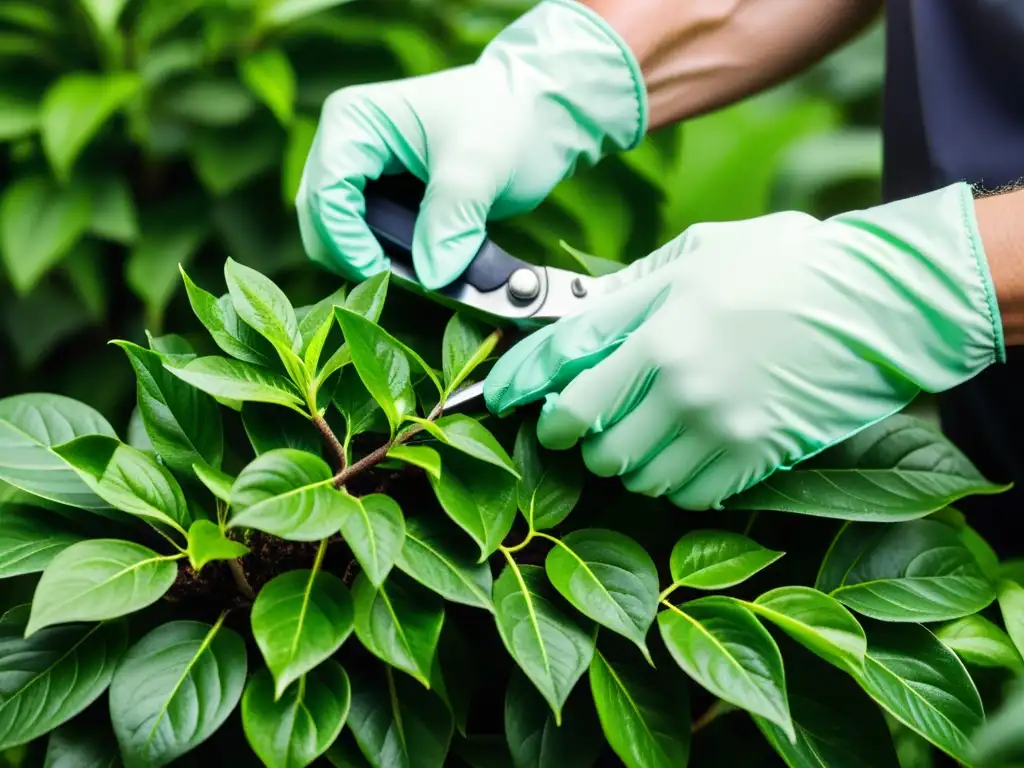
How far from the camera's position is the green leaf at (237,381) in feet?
2.03

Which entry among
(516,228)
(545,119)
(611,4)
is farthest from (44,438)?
(516,228)

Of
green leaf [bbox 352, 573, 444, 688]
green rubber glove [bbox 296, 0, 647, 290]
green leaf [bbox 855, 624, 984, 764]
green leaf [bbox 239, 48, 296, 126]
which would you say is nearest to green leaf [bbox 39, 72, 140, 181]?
green leaf [bbox 239, 48, 296, 126]

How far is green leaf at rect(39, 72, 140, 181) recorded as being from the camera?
1371mm

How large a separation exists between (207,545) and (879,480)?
534 millimetres

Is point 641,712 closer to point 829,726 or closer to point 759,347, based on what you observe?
point 829,726

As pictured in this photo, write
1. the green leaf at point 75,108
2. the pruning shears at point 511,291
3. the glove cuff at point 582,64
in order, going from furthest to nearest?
the green leaf at point 75,108 < the glove cuff at point 582,64 < the pruning shears at point 511,291

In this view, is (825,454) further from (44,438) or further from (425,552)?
(44,438)

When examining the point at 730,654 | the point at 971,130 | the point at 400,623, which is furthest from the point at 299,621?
the point at 971,130

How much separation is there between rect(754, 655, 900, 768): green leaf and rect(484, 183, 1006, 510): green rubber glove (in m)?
0.16

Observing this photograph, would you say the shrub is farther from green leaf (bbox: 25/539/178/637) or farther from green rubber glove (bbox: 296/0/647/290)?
green rubber glove (bbox: 296/0/647/290)

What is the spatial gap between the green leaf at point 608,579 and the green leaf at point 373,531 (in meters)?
0.12

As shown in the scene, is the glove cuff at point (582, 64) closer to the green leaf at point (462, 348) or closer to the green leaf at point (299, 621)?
the green leaf at point (462, 348)

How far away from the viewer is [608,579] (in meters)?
0.67

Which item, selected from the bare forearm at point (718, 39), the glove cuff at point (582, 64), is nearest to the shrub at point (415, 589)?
the glove cuff at point (582, 64)
